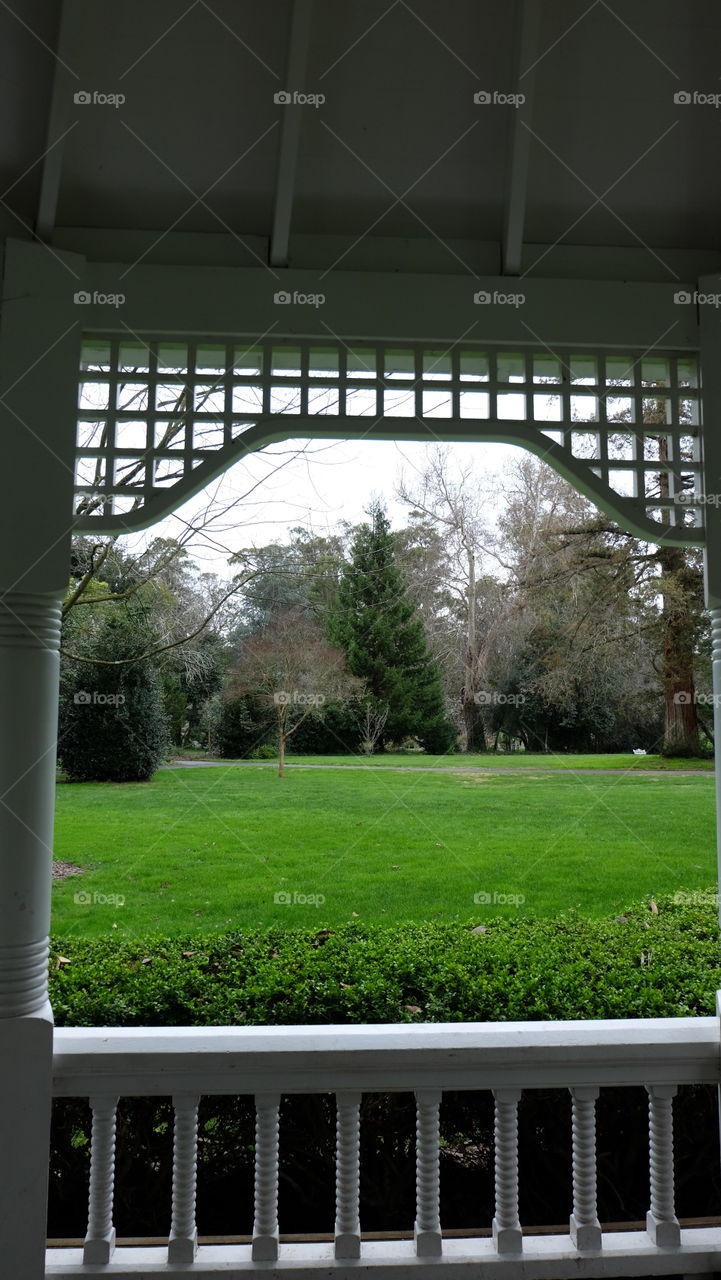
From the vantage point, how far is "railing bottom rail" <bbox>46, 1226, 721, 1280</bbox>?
143 cm

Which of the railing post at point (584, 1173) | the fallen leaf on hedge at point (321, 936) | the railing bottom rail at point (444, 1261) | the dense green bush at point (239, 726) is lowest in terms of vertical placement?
the railing bottom rail at point (444, 1261)

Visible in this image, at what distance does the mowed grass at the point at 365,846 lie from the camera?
11.1ft

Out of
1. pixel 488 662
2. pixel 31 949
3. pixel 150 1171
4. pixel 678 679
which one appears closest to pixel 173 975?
pixel 150 1171

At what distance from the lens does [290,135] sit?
4.89ft

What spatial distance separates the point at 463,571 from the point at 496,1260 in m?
2.80

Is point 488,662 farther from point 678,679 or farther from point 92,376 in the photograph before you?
point 92,376

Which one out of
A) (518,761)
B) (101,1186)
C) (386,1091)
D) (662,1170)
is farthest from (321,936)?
(518,761)

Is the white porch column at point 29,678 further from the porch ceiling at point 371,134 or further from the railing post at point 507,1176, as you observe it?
the railing post at point 507,1176

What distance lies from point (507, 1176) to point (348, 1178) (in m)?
0.31

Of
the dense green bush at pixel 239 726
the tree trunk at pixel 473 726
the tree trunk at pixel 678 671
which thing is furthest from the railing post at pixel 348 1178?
the tree trunk at pixel 678 671

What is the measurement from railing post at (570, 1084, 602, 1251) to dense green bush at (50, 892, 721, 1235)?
0.81 ft

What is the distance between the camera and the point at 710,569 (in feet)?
5.30

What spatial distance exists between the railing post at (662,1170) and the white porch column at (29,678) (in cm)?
116

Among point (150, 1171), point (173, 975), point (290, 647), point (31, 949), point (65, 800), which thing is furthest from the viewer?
point (290, 647)
